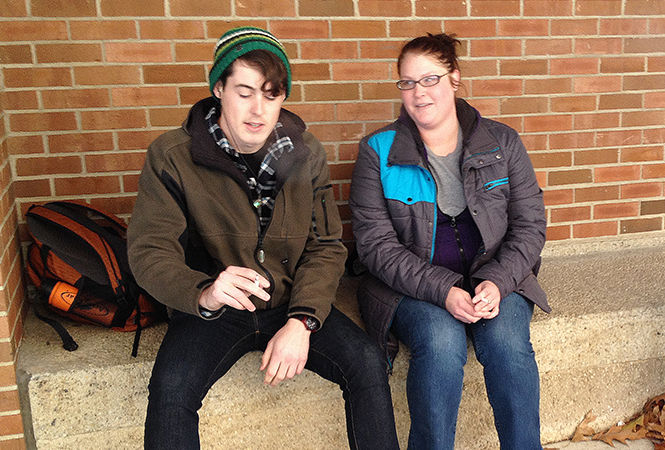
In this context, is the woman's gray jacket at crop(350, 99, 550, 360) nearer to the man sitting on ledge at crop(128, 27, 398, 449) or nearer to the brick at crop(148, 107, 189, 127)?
the man sitting on ledge at crop(128, 27, 398, 449)

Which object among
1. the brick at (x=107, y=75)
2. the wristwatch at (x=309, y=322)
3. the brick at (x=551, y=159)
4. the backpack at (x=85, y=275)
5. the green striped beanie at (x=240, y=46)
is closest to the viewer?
the green striped beanie at (x=240, y=46)

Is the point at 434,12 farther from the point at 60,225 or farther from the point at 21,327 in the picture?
the point at 21,327

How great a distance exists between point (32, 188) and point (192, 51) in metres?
0.89

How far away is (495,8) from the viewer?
3387mm

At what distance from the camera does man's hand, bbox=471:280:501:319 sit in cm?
251

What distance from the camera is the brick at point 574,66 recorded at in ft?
11.5

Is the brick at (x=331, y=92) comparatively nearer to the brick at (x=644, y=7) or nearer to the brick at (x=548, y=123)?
the brick at (x=548, y=123)

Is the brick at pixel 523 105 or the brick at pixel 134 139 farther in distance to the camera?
the brick at pixel 523 105

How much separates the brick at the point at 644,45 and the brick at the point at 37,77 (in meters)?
2.58

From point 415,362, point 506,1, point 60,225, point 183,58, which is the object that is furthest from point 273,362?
point 506,1

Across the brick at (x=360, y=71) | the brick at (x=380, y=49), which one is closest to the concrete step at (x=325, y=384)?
the brick at (x=360, y=71)

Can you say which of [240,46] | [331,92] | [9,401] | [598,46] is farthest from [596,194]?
[9,401]

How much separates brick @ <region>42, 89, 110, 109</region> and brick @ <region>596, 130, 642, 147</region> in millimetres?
2333

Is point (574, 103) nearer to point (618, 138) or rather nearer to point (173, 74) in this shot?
point (618, 138)
